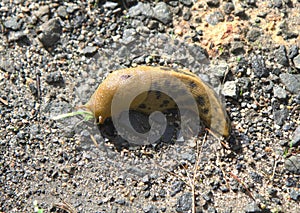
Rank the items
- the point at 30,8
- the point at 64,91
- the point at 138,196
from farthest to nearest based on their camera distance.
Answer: the point at 30,8, the point at 64,91, the point at 138,196

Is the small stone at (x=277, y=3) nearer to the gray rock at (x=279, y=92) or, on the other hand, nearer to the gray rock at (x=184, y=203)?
the gray rock at (x=279, y=92)

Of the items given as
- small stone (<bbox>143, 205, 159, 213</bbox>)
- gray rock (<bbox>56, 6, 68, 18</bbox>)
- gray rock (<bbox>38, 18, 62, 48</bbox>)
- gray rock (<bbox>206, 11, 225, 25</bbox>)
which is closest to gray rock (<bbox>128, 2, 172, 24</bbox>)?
gray rock (<bbox>206, 11, 225, 25</bbox>)

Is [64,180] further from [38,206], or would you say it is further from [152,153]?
[152,153]

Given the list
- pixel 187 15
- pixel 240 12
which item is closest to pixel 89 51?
pixel 187 15

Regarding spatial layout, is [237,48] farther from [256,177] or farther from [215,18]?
[256,177]

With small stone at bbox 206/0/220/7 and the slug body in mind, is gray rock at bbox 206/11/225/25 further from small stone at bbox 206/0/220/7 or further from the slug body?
the slug body

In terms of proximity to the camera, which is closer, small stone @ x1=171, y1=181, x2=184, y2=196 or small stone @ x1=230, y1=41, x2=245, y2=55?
small stone @ x1=171, y1=181, x2=184, y2=196

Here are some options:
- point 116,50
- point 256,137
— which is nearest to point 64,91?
point 116,50
